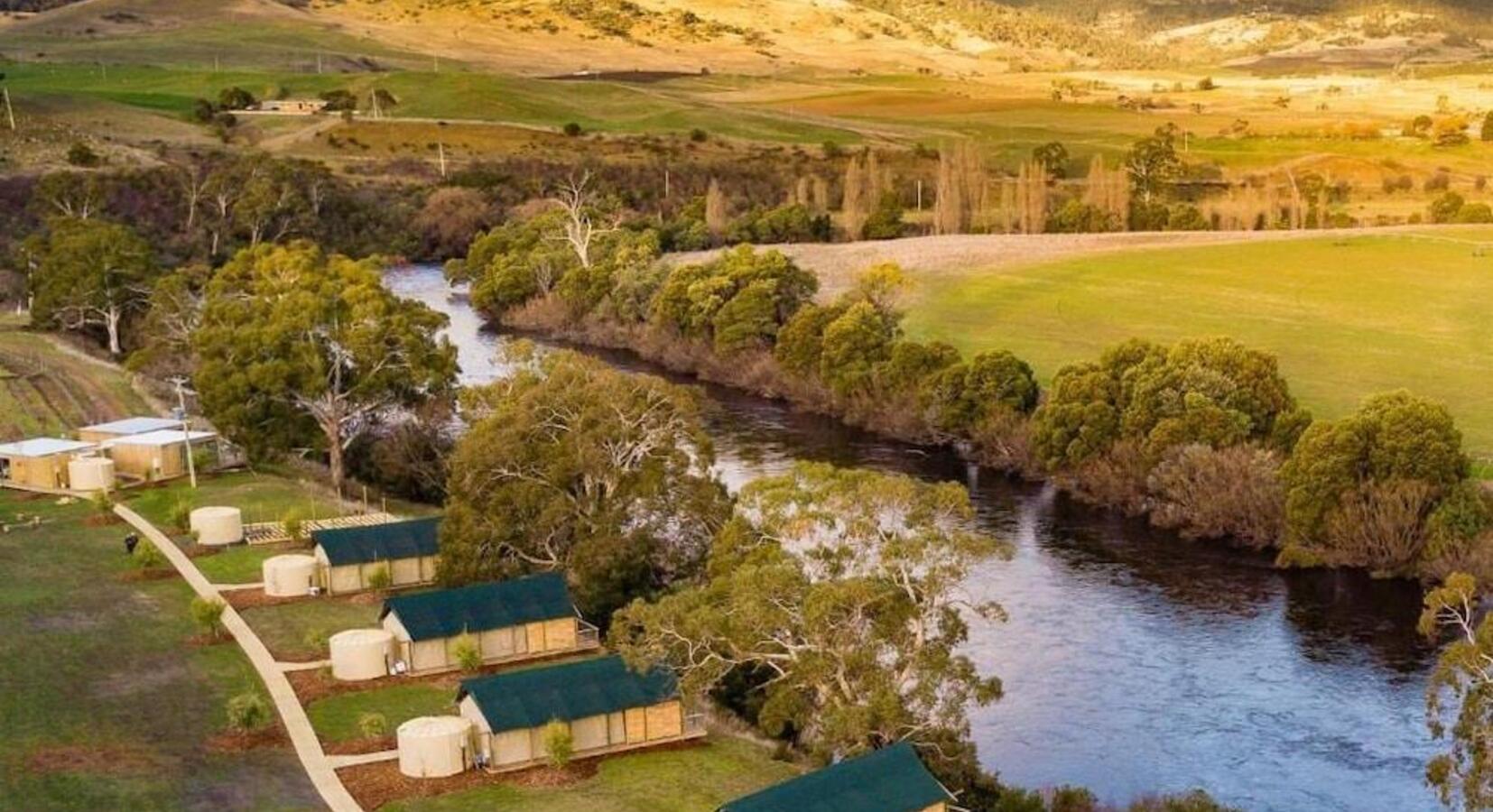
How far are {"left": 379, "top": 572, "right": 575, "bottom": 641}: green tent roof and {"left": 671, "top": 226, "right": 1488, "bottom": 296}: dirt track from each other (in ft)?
227

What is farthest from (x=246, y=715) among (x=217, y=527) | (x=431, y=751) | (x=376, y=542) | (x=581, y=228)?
(x=581, y=228)

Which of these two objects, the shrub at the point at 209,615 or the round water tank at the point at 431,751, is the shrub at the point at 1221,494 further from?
the shrub at the point at 209,615

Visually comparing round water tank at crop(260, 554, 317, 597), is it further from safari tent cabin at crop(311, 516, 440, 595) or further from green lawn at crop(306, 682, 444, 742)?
green lawn at crop(306, 682, 444, 742)

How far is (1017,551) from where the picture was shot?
65625 millimetres

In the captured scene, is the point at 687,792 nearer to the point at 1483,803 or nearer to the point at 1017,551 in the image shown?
the point at 1483,803

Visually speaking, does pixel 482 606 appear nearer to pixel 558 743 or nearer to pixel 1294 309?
pixel 558 743

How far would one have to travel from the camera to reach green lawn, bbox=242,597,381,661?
52381mm

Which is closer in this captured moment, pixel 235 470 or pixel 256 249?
pixel 235 470

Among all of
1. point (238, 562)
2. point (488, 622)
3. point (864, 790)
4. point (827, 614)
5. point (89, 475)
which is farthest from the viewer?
point (89, 475)

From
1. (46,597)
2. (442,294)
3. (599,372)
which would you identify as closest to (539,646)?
(599,372)

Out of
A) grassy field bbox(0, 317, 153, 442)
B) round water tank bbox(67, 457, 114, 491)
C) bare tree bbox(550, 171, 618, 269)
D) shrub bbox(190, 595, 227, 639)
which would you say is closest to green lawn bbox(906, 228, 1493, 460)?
bare tree bbox(550, 171, 618, 269)

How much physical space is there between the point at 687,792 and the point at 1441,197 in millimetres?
128883

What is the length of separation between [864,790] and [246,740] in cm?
1752

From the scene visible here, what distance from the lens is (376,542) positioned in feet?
194
